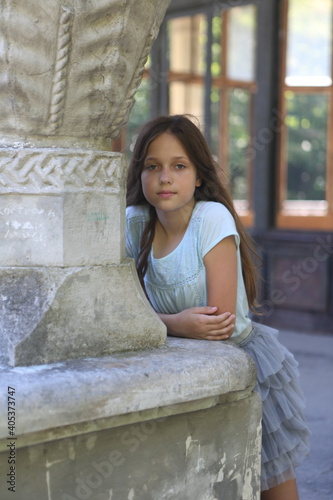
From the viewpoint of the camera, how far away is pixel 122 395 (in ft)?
4.65

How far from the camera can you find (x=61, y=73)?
1.51m

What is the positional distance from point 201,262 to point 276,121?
430 centimetres

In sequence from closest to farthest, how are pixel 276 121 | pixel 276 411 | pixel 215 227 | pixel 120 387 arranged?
1. pixel 120 387
2. pixel 215 227
3. pixel 276 411
4. pixel 276 121

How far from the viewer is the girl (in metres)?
1.89

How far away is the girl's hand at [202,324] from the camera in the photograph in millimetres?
1807

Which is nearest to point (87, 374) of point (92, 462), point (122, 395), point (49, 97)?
point (122, 395)

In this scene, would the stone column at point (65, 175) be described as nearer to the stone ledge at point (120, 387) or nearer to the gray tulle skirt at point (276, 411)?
the stone ledge at point (120, 387)

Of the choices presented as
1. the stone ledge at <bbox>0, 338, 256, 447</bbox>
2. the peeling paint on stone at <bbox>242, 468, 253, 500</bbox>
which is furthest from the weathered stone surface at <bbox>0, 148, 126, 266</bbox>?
the peeling paint on stone at <bbox>242, 468, 253, 500</bbox>

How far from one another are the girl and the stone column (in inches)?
11.9

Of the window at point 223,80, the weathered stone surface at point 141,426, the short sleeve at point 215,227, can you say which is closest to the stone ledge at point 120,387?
the weathered stone surface at point 141,426

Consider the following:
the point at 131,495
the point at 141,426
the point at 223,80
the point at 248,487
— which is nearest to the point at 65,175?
the point at 141,426

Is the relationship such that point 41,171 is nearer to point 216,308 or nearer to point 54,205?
point 54,205

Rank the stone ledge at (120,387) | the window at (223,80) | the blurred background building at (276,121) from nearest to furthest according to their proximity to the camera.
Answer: the stone ledge at (120,387)
the blurred background building at (276,121)
the window at (223,80)

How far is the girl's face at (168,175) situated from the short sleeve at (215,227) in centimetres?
8
